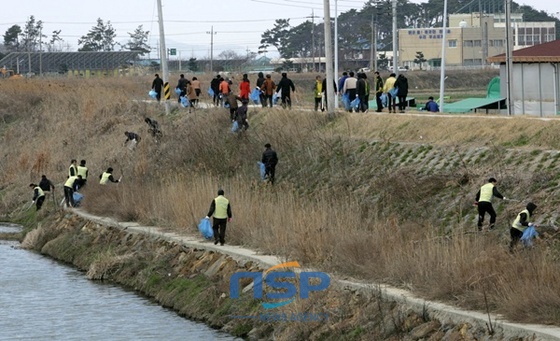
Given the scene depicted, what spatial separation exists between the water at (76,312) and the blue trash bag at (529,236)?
6.14 metres

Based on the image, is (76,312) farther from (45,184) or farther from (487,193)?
(45,184)

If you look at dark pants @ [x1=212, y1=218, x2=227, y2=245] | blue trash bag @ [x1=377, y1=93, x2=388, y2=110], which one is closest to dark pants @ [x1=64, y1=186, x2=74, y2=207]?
blue trash bag @ [x1=377, y1=93, x2=388, y2=110]

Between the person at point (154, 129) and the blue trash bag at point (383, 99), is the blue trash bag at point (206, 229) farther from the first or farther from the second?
the person at point (154, 129)

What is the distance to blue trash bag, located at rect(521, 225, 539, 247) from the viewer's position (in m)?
22.1

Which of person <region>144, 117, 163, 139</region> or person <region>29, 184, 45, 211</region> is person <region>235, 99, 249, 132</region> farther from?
person <region>29, 184, 45, 211</region>

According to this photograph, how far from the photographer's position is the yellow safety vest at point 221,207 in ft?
90.6

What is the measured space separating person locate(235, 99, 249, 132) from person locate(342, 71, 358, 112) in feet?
12.5

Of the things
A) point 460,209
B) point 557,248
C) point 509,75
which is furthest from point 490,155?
point 509,75

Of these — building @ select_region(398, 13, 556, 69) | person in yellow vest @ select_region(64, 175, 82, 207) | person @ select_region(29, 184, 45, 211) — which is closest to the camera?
person in yellow vest @ select_region(64, 175, 82, 207)

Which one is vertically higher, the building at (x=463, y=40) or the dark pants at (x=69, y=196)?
the building at (x=463, y=40)

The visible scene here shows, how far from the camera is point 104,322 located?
26.0 meters

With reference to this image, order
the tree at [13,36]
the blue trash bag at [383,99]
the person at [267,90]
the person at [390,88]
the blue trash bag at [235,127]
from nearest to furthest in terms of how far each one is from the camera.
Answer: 1. the person at [390,88]
2. the blue trash bag at [235,127]
3. the blue trash bag at [383,99]
4. the person at [267,90]
5. the tree at [13,36]

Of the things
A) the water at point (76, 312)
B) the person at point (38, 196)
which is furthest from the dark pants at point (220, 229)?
the person at point (38, 196)

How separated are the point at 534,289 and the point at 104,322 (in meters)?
11.6
